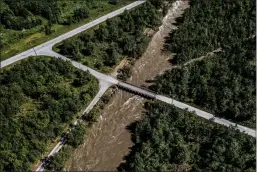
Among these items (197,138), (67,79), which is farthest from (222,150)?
→ (67,79)

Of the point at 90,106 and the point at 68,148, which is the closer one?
the point at 68,148

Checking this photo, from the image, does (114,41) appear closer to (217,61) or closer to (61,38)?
(61,38)

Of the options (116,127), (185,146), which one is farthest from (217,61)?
(116,127)

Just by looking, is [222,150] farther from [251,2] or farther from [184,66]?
[251,2]

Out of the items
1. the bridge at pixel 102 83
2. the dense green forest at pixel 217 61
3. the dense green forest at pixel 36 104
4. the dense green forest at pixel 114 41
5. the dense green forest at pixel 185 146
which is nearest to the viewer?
the dense green forest at pixel 185 146

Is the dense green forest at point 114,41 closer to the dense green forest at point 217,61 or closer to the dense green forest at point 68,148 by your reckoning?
the dense green forest at point 217,61

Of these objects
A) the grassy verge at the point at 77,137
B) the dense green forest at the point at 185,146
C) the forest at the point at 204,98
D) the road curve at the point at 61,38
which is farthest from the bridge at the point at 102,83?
the dense green forest at the point at 185,146

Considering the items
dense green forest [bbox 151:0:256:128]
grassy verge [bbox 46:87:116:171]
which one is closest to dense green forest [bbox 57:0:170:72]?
dense green forest [bbox 151:0:256:128]

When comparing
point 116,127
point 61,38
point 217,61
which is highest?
point 61,38
